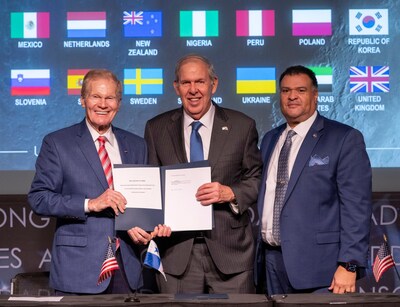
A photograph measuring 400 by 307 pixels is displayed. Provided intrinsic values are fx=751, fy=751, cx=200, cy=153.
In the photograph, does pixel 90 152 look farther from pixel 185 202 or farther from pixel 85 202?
pixel 185 202

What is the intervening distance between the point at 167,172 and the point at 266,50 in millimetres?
1974

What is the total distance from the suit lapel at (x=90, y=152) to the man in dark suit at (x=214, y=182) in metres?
0.34

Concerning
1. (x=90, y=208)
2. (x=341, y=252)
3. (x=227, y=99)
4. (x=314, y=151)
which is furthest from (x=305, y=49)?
(x=90, y=208)

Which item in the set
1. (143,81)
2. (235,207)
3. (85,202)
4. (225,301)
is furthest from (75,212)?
(143,81)

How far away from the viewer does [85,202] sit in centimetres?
334

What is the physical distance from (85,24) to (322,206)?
238 centimetres

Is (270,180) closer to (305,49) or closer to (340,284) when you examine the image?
(340,284)

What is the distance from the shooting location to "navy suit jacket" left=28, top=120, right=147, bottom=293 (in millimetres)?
3359

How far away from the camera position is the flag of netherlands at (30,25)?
5137 mm

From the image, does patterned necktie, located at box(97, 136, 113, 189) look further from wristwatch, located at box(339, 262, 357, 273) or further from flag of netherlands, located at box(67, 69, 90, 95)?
flag of netherlands, located at box(67, 69, 90, 95)

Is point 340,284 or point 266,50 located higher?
point 266,50

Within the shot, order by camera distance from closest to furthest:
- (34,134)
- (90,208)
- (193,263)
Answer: (90,208) → (193,263) → (34,134)

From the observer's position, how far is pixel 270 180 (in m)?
3.78

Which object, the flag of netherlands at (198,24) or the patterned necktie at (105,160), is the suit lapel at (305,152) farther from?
the flag of netherlands at (198,24)
